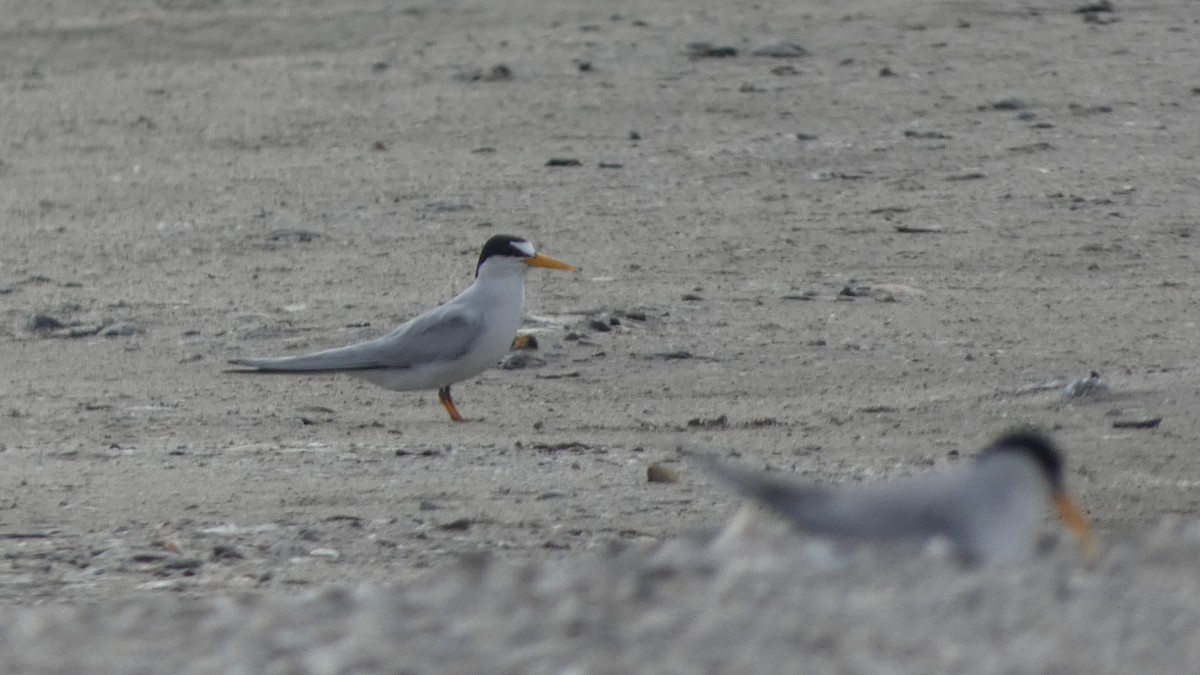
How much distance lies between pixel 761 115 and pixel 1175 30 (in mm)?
3417

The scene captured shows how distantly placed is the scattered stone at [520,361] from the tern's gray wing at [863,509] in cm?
406

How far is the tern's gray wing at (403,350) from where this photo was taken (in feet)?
27.8

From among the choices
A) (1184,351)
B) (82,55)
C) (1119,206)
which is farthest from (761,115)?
(82,55)

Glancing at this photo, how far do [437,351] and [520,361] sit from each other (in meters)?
0.67

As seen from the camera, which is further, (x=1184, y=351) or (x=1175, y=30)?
(x=1175, y=30)

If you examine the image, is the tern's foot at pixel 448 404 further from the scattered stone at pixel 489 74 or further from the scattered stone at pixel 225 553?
the scattered stone at pixel 489 74

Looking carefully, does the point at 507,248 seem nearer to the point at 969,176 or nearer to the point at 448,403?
the point at 448,403

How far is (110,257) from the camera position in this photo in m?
11.1

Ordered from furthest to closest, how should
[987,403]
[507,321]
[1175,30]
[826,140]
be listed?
1. [1175,30]
2. [826,140]
3. [507,321]
4. [987,403]

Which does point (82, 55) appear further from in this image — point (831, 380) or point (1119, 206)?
point (831, 380)

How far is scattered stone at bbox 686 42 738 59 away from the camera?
15008mm

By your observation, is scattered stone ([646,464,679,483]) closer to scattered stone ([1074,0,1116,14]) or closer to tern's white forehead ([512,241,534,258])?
tern's white forehead ([512,241,534,258])

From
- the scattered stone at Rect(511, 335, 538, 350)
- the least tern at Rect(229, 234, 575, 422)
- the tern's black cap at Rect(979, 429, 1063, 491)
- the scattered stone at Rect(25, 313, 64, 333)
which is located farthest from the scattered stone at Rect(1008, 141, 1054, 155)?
the tern's black cap at Rect(979, 429, 1063, 491)

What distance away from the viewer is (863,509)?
494cm
